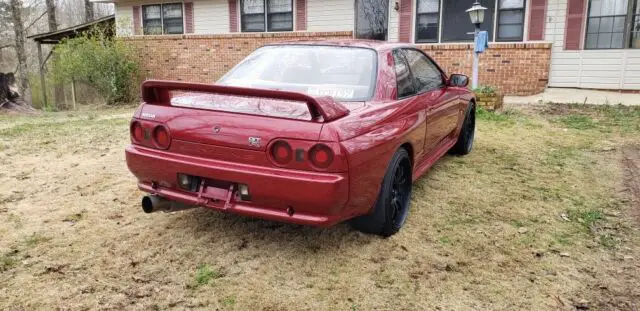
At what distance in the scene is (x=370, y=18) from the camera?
7.41m

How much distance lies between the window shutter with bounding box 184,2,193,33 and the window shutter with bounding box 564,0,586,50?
11402 millimetres

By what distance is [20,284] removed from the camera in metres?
2.82

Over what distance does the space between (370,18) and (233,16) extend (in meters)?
9.77

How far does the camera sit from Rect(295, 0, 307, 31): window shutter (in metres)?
15.3

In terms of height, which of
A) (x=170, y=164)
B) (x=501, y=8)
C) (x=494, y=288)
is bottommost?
(x=494, y=288)

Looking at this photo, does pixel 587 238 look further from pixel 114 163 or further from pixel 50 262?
pixel 114 163

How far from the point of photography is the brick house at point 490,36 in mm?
11664

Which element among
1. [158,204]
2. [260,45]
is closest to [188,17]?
[260,45]

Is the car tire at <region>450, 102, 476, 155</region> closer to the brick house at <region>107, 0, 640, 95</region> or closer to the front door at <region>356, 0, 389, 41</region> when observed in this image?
the front door at <region>356, 0, 389, 41</region>

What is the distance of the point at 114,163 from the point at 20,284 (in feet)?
9.60

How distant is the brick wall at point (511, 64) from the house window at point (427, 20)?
1647mm

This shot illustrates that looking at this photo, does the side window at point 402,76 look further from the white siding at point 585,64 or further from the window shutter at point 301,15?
the window shutter at point 301,15

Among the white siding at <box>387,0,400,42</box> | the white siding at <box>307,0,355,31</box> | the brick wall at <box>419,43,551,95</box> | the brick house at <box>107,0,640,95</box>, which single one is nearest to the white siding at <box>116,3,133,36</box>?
the brick house at <box>107,0,640,95</box>

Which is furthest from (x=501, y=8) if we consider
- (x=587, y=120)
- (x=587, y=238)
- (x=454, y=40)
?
(x=587, y=238)
